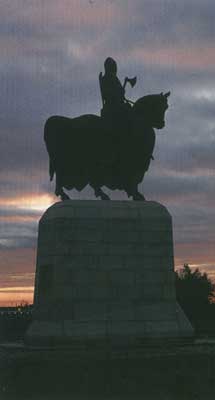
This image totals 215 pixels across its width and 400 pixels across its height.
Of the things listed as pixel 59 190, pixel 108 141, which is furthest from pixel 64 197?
pixel 108 141

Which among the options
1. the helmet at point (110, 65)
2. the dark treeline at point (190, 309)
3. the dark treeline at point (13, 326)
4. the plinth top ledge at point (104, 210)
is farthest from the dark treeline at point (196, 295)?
the helmet at point (110, 65)

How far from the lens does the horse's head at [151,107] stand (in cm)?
2181

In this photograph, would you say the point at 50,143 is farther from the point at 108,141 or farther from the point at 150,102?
the point at 150,102

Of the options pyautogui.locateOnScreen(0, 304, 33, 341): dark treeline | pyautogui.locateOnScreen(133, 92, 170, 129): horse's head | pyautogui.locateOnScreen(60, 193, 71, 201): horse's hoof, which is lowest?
pyautogui.locateOnScreen(0, 304, 33, 341): dark treeline

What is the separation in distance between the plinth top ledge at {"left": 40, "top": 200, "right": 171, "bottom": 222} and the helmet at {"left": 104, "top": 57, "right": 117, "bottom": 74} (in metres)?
4.11

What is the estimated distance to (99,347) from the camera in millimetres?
18625

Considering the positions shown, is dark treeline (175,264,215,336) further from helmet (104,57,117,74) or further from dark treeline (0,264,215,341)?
helmet (104,57,117,74)

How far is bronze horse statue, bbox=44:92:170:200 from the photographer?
21.2 meters

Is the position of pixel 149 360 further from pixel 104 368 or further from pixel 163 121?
pixel 163 121

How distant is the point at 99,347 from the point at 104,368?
2708 mm

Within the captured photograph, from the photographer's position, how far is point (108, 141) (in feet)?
70.6

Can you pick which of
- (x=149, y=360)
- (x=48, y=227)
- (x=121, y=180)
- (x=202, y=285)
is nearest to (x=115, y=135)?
(x=121, y=180)

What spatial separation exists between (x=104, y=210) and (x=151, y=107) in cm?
372

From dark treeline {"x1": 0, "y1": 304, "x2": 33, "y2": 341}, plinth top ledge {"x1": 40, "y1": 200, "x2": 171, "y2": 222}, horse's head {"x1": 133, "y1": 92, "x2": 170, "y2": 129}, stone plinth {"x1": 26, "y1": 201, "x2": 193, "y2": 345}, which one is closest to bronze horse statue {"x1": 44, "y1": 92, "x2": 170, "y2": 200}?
horse's head {"x1": 133, "y1": 92, "x2": 170, "y2": 129}
